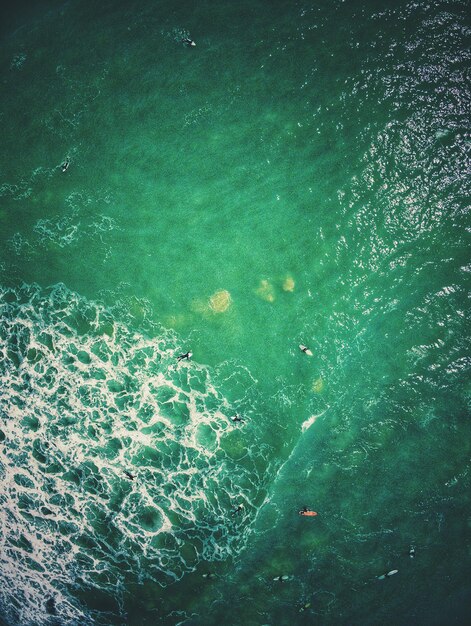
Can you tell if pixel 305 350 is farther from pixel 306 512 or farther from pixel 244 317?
pixel 306 512

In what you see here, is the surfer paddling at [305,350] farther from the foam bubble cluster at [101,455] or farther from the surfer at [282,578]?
the surfer at [282,578]

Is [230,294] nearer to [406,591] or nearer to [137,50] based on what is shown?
[137,50]

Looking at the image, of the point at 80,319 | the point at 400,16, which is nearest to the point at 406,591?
the point at 80,319

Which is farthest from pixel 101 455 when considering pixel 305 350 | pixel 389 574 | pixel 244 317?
pixel 389 574

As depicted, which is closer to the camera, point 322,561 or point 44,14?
point 322,561

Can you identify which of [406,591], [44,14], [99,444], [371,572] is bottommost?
[406,591]

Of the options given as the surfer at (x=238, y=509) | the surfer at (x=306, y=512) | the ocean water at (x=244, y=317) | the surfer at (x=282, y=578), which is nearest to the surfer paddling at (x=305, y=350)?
the ocean water at (x=244, y=317)

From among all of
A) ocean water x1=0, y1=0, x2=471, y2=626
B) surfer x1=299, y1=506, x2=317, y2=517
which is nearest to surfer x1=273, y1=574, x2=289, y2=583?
ocean water x1=0, y1=0, x2=471, y2=626

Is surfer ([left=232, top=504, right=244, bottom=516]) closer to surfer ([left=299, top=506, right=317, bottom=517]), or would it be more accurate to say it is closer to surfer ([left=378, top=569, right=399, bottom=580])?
surfer ([left=299, top=506, right=317, bottom=517])
